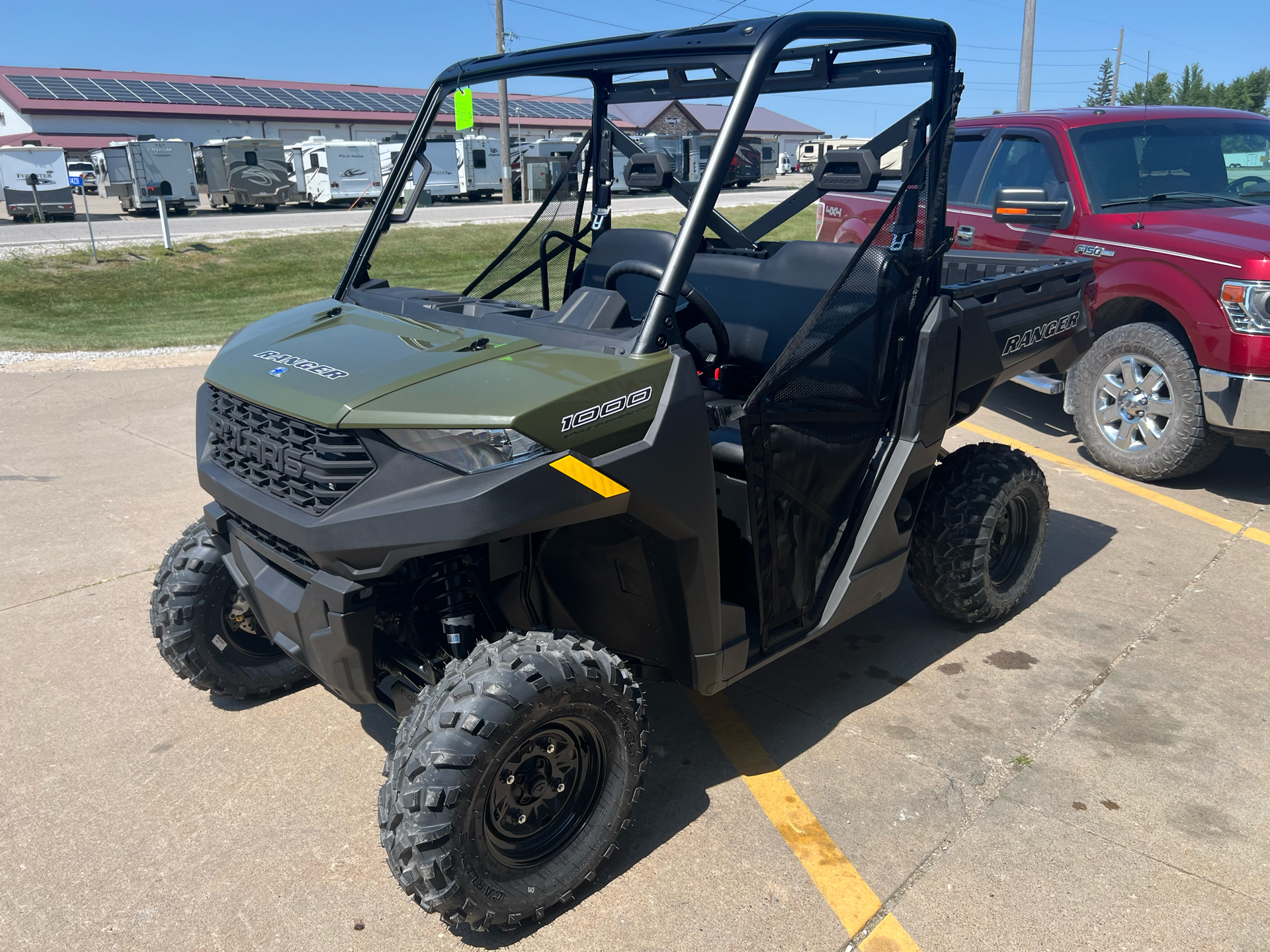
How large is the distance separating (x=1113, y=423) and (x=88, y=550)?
590 centimetres

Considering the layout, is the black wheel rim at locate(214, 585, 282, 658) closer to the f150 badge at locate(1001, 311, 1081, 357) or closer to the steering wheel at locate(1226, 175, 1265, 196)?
the f150 badge at locate(1001, 311, 1081, 357)

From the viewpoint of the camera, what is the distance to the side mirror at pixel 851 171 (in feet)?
9.96

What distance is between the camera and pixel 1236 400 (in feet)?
17.2

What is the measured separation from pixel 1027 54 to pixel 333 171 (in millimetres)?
20721

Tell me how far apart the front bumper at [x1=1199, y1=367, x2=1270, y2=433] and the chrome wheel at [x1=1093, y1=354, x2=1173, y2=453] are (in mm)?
310

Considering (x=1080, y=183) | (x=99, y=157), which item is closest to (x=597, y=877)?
(x=1080, y=183)

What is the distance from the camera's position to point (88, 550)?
4.88m

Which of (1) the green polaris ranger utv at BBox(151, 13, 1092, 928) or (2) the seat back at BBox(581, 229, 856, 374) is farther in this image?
(2) the seat back at BBox(581, 229, 856, 374)

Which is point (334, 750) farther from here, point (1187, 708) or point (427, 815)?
point (1187, 708)

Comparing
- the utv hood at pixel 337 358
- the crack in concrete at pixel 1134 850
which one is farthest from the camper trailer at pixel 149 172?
the crack in concrete at pixel 1134 850

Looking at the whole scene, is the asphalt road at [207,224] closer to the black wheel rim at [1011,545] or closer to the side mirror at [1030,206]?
the side mirror at [1030,206]

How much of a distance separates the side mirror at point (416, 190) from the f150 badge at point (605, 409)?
1644mm

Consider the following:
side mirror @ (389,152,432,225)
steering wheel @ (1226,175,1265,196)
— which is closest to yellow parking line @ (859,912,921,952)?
side mirror @ (389,152,432,225)

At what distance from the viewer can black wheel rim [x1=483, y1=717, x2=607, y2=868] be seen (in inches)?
100
